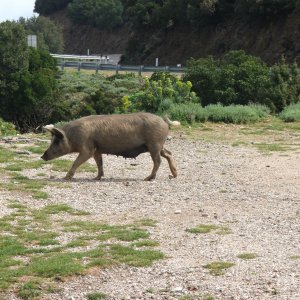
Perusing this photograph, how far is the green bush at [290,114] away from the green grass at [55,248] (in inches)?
566

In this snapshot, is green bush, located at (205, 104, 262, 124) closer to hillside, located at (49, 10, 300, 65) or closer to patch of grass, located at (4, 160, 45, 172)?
patch of grass, located at (4, 160, 45, 172)

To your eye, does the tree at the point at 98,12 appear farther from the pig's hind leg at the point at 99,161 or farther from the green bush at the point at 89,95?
the pig's hind leg at the point at 99,161

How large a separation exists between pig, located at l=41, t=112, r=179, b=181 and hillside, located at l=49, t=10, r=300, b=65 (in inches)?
1497

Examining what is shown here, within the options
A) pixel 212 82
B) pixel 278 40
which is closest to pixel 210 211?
pixel 212 82

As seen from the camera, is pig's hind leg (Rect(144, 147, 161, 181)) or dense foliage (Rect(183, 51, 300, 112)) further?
dense foliage (Rect(183, 51, 300, 112))

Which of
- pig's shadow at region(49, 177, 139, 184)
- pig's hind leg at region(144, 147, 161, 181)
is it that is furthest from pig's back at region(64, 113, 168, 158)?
pig's shadow at region(49, 177, 139, 184)

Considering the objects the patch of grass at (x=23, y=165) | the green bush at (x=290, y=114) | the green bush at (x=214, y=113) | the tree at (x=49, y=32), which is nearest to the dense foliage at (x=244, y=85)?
the green bush at (x=290, y=114)

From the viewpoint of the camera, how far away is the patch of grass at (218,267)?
843cm

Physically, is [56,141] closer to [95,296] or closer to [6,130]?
[95,296]

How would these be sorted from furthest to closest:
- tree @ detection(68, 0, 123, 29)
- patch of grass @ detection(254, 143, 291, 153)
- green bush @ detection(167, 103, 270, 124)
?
tree @ detection(68, 0, 123, 29) < green bush @ detection(167, 103, 270, 124) < patch of grass @ detection(254, 143, 291, 153)

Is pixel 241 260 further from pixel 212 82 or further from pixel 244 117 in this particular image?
pixel 212 82

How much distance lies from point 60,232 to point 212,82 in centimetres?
1761

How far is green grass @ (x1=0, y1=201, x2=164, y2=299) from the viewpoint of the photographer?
27.7 ft

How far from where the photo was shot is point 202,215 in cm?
1155
